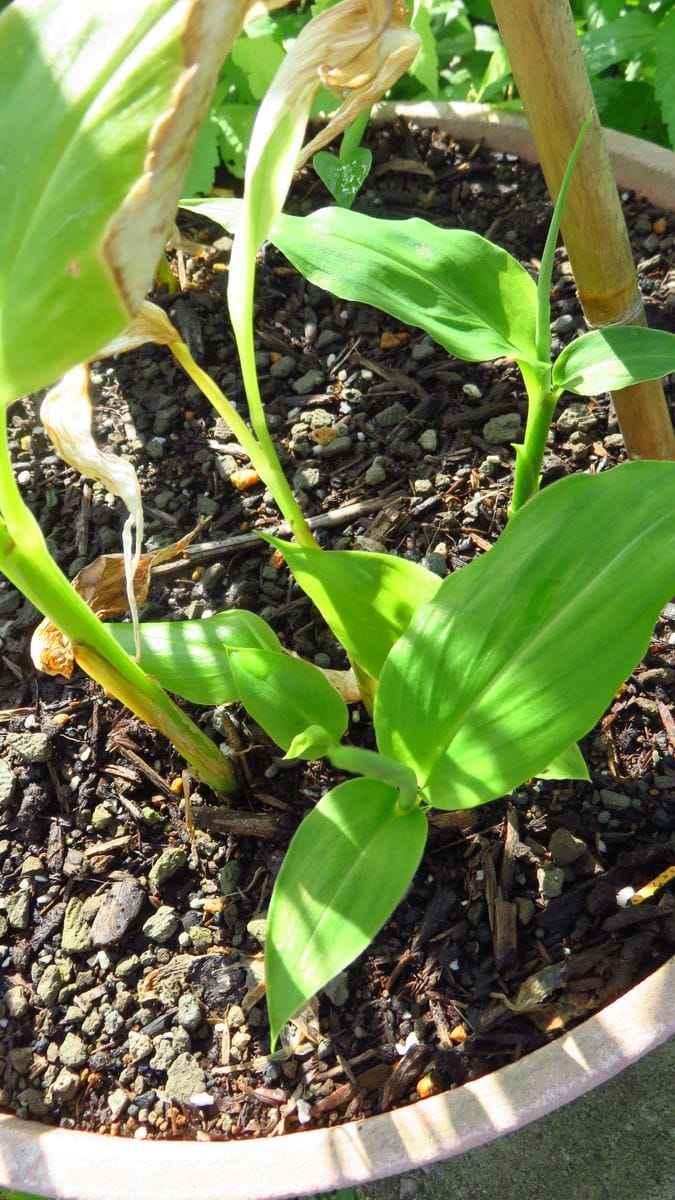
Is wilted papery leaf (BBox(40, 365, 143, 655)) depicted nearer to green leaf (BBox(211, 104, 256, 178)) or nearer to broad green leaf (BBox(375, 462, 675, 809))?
broad green leaf (BBox(375, 462, 675, 809))

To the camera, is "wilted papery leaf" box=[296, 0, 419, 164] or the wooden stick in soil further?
the wooden stick in soil

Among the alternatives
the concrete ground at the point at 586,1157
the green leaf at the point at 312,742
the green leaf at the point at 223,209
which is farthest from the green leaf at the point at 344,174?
the concrete ground at the point at 586,1157

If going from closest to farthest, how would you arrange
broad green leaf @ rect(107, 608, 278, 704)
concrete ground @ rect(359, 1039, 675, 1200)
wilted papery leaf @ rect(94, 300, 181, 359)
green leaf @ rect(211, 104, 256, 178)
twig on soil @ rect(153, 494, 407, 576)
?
wilted papery leaf @ rect(94, 300, 181, 359) → broad green leaf @ rect(107, 608, 278, 704) → concrete ground @ rect(359, 1039, 675, 1200) → twig on soil @ rect(153, 494, 407, 576) → green leaf @ rect(211, 104, 256, 178)

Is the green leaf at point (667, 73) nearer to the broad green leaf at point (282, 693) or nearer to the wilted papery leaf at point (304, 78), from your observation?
the wilted papery leaf at point (304, 78)

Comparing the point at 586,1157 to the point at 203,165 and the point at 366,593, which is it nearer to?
the point at 366,593

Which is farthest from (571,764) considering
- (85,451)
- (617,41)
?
(617,41)

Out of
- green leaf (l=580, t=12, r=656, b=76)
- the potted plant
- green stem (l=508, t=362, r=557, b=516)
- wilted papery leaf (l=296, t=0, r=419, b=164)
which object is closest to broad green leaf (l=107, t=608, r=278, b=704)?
the potted plant

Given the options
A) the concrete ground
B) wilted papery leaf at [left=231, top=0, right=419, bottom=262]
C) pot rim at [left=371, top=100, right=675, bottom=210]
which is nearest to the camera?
wilted papery leaf at [left=231, top=0, right=419, bottom=262]


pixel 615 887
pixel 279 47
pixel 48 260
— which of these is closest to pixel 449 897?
pixel 615 887
